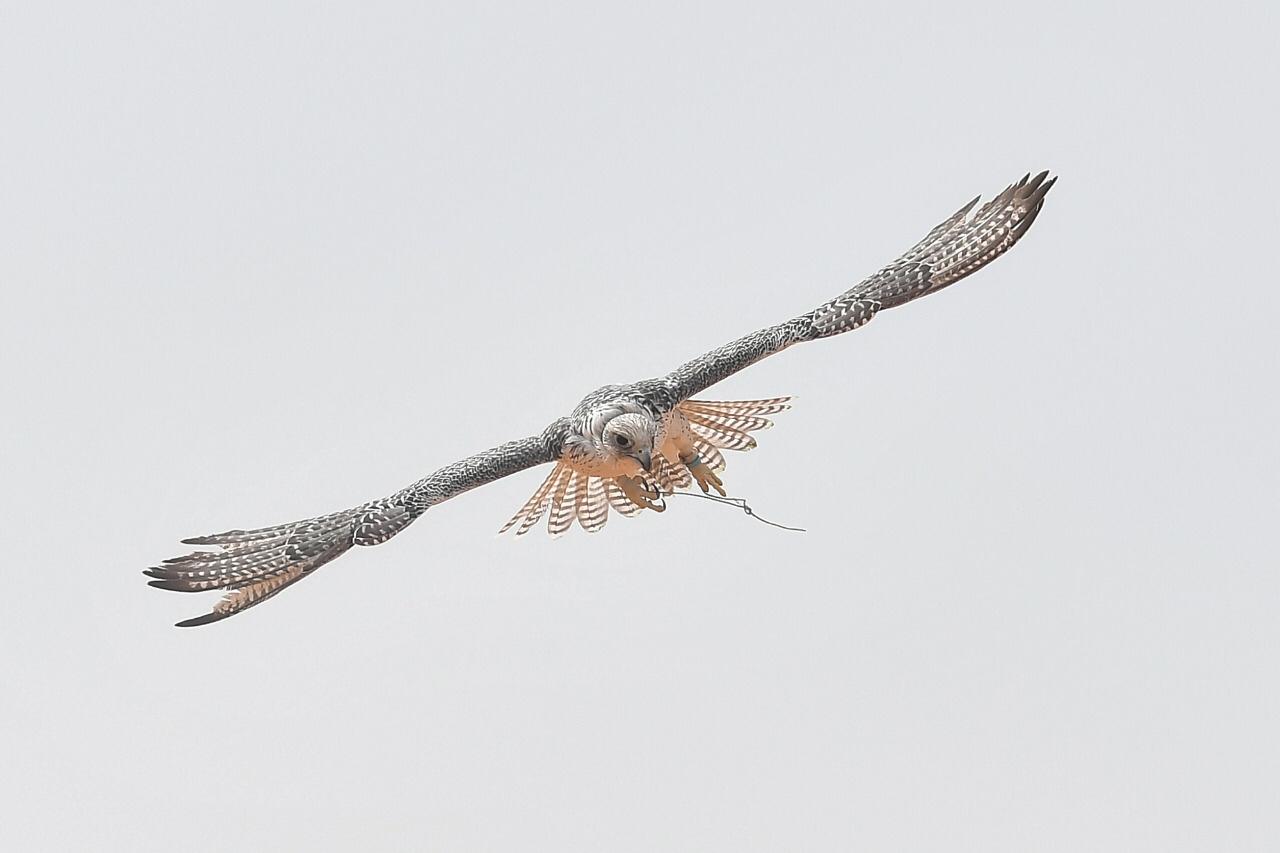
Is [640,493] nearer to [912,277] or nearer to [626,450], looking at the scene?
[626,450]

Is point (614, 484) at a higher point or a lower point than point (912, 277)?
lower

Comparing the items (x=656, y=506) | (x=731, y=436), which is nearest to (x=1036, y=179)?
(x=731, y=436)

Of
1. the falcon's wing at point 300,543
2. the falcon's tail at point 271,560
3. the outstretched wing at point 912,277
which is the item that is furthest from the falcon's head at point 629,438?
the falcon's tail at point 271,560

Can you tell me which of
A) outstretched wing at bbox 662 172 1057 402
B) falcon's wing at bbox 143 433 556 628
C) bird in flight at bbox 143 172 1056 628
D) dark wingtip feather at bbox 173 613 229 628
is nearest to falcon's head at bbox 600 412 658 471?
bird in flight at bbox 143 172 1056 628

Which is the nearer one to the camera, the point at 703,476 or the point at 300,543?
the point at 300,543

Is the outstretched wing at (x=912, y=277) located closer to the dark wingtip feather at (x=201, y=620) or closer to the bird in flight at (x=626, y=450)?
the bird in flight at (x=626, y=450)

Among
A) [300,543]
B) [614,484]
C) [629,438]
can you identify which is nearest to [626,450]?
[629,438]
